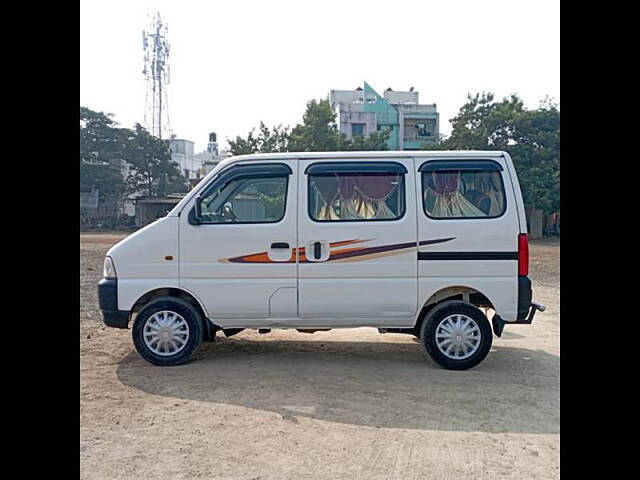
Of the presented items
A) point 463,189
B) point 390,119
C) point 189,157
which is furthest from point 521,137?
point 189,157

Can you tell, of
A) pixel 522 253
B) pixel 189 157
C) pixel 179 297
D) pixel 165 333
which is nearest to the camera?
pixel 522 253

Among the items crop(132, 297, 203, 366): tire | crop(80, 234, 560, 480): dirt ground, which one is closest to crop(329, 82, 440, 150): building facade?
crop(80, 234, 560, 480): dirt ground

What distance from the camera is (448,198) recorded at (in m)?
6.56

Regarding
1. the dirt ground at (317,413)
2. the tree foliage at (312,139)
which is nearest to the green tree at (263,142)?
the tree foliage at (312,139)

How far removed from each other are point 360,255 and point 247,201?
139 cm

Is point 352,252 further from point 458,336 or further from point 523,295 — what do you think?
point 523,295

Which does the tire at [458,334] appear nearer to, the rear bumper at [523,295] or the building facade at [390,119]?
the rear bumper at [523,295]

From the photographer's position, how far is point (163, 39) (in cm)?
4638

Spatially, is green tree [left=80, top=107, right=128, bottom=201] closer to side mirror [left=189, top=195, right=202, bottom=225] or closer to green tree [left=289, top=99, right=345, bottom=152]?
green tree [left=289, top=99, right=345, bottom=152]

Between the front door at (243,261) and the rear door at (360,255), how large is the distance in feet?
0.47

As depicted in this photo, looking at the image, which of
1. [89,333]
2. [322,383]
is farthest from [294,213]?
[89,333]

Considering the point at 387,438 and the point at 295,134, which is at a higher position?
the point at 295,134
